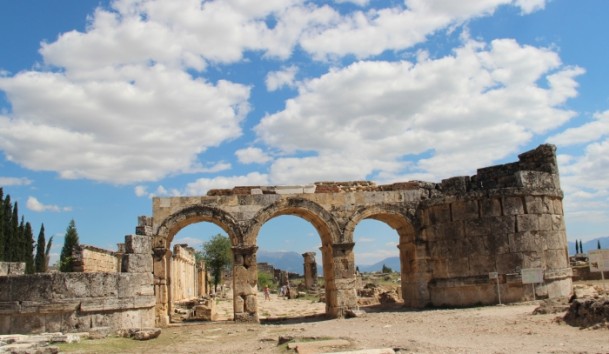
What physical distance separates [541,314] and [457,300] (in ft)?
14.8

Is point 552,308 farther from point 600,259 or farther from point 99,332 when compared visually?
point 99,332

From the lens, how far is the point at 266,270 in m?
54.4

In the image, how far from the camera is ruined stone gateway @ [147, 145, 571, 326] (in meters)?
15.9

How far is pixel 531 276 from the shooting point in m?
15.3

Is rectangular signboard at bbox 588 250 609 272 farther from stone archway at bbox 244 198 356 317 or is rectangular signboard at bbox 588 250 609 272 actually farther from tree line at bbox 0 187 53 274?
tree line at bbox 0 187 53 274

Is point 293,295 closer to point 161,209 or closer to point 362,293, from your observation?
point 362,293

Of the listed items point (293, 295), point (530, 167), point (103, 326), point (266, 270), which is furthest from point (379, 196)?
point (266, 270)

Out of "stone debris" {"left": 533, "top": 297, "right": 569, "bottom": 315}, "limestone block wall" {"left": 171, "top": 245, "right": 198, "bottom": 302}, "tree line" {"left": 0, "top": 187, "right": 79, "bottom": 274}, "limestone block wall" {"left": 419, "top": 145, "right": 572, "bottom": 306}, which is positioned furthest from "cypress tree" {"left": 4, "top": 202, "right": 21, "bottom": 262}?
"stone debris" {"left": 533, "top": 297, "right": 569, "bottom": 315}

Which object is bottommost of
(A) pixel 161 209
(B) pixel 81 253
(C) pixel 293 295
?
(C) pixel 293 295

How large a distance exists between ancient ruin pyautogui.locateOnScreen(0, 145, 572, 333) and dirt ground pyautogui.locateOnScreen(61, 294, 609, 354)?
1.11 metres

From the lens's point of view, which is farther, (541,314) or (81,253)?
(81,253)

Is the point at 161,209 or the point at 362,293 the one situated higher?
the point at 161,209

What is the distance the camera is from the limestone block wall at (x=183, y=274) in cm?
2598

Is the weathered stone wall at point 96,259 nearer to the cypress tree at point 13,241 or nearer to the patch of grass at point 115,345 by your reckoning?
the patch of grass at point 115,345
